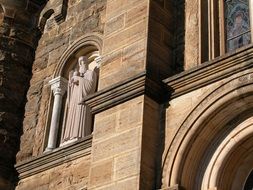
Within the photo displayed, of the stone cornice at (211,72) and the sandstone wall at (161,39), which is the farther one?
the sandstone wall at (161,39)

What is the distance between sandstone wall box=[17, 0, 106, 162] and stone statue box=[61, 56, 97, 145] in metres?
0.54

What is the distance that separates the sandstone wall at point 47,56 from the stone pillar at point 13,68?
23cm

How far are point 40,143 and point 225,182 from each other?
379 centimetres

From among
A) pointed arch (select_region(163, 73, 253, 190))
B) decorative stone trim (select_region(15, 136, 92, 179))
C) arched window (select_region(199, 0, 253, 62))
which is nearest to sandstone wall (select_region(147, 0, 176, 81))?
arched window (select_region(199, 0, 253, 62))

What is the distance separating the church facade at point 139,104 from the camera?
23.1ft

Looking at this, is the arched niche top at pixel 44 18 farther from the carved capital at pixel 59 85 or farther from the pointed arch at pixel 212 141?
the pointed arch at pixel 212 141

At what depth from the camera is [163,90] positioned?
299 inches

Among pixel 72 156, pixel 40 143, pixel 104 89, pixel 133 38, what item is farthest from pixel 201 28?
pixel 40 143

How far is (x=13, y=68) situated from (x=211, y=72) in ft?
16.5

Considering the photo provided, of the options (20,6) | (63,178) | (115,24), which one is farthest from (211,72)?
(20,6)

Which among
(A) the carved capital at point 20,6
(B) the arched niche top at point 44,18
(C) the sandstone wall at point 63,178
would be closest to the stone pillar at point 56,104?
(C) the sandstone wall at point 63,178

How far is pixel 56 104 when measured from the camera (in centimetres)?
1020

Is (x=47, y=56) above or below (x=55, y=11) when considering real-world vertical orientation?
below

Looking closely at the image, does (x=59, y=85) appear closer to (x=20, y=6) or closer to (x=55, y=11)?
(x=55, y=11)
